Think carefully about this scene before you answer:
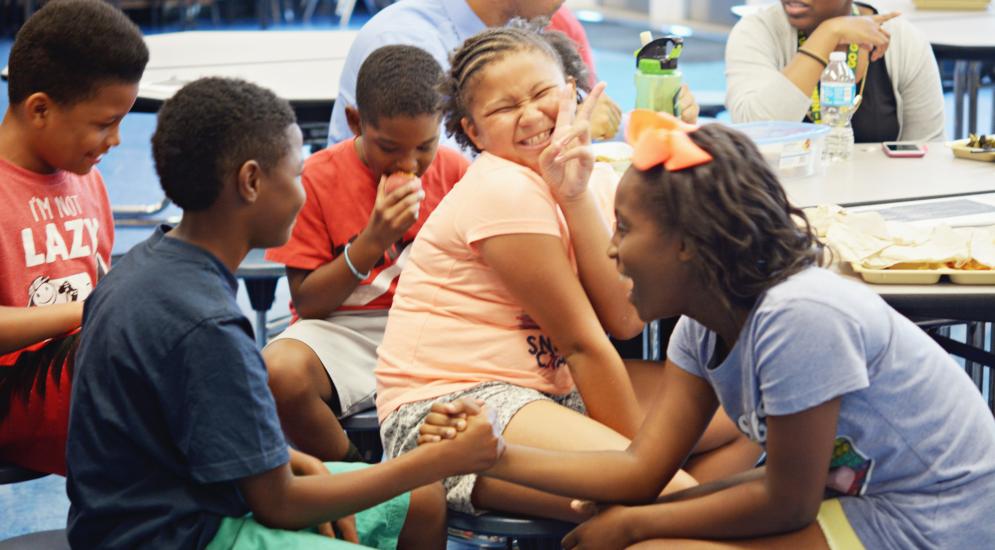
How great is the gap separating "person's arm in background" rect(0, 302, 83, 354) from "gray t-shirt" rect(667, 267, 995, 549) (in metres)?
1.04

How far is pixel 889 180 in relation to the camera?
2592mm

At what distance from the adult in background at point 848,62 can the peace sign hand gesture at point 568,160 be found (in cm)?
133

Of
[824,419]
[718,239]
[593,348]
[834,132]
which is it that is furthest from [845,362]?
[834,132]

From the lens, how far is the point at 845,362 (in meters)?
1.41

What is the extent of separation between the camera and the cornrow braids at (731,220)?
1462mm

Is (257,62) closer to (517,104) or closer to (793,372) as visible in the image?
(517,104)

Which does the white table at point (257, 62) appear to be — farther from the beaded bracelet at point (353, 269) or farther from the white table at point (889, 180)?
the white table at point (889, 180)

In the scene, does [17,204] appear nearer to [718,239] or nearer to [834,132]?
[718,239]

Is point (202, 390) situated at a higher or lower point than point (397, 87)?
lower

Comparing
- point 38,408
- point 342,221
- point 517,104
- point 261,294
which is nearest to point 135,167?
point 261,294

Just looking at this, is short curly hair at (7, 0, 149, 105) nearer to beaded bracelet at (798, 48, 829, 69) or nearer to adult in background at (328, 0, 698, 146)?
adult in background at (328, 0, 698, 146)

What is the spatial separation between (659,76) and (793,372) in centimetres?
142

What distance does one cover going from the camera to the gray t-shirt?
1.41 m

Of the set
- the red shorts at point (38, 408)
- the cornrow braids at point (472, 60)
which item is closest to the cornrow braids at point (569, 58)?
the cornrow braids at point (472, 60)
